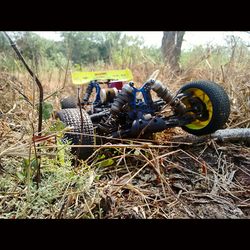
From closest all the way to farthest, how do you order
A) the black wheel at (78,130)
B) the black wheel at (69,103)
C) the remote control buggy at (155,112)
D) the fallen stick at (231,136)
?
the black wheel at (78,130), the remote control buggy at (155,112), the fallen stick at (231,136), the black wheel at (69,103)

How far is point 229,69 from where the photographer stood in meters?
3.41

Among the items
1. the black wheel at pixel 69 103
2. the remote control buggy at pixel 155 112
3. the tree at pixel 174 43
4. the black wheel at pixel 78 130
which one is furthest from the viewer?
the tree at pixel 174 43

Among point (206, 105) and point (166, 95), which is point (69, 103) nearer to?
point (166, 95)

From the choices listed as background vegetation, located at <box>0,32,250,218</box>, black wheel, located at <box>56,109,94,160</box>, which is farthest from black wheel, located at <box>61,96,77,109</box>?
black wheel, located at <box>56,109,94,160</box>

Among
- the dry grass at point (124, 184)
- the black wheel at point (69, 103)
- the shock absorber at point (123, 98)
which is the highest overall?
the shock absorber at point (123, 98)

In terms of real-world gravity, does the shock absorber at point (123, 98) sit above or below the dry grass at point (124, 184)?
above

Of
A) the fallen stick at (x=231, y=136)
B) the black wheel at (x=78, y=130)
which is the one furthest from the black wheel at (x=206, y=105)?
the black wheel at (x=78, y=130)

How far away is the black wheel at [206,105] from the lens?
2.18 metres

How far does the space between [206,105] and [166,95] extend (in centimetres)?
38

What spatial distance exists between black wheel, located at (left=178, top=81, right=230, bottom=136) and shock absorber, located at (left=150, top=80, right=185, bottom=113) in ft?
0.48

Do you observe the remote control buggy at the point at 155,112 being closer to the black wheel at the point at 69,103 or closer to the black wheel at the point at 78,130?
the black wheel at the point at 78,130

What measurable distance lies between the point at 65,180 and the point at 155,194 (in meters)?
0.54

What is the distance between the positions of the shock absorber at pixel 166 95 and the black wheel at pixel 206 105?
0.48ft

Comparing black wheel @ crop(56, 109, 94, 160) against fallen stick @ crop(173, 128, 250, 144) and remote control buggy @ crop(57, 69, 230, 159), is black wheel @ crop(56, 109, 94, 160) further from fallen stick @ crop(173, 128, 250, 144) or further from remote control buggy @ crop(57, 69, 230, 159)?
fallen stick @ crop(173, 128, 250, 144)
